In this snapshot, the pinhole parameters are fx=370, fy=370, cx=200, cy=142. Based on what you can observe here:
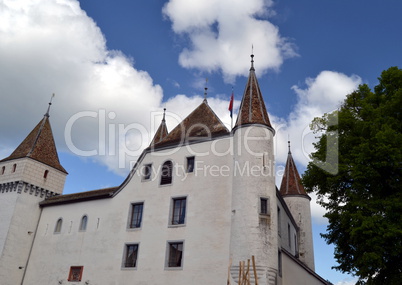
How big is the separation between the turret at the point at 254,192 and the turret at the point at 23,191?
18.2m

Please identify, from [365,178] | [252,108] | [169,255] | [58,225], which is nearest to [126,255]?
[169,255]

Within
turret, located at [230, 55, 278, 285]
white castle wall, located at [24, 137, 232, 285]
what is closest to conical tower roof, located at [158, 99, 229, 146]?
white castle wall, located at [24, 137, 232, 285]

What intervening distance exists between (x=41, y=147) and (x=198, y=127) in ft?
53.2

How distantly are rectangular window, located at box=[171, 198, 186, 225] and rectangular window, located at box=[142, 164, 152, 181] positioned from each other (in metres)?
2.95

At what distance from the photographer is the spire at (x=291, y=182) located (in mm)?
36906

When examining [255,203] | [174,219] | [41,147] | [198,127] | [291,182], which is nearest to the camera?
[255,203]

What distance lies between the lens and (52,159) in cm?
3375

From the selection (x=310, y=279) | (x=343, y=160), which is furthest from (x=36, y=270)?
(x=343, y=160)

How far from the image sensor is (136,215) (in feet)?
79.6

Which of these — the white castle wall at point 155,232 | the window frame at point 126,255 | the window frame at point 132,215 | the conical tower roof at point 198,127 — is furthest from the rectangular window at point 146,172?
the window frame at point 126,255

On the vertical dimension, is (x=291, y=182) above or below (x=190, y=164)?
above

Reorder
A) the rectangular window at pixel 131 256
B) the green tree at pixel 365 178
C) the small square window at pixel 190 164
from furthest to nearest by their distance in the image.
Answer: the small square window at pixel 190 164 < the rectangular window at pixel 131 256 < the green tree at pixel 365 178

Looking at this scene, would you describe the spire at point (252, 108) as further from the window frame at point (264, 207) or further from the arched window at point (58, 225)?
the arched window at point (58, 225)

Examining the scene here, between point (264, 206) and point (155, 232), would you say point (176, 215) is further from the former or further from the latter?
point (264, 206)
